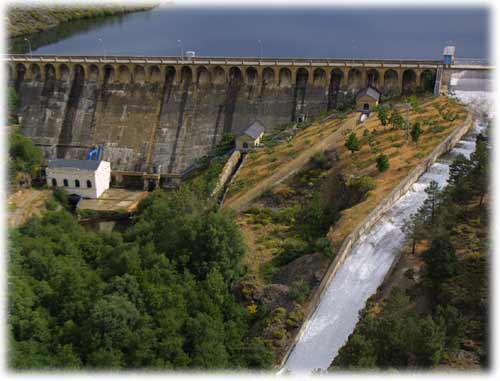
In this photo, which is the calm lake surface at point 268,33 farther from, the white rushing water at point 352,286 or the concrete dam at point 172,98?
the white rushing water at point 352,286

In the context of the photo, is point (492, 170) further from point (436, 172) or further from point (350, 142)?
point (350, 142)

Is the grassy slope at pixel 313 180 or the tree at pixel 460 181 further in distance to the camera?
the grassy slope at pixel 313 180

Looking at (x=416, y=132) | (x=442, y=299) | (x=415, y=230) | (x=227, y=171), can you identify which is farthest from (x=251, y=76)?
(x=442, y=299)

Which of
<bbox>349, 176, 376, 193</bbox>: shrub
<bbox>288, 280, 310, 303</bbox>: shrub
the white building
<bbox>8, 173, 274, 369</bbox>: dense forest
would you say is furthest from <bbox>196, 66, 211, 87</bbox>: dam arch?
<bbox>288, 280, 310, 303</bbox>: shrub

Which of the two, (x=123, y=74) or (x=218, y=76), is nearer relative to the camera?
(x=218, y=76)

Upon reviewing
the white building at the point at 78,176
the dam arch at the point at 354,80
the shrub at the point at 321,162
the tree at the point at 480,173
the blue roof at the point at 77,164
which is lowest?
the white building at the point at 78,176

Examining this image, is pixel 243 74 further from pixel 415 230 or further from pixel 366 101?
pixel 415 230

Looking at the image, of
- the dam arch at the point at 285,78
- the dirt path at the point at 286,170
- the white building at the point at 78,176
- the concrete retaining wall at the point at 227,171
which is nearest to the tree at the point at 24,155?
the white building at the point at 78,176
